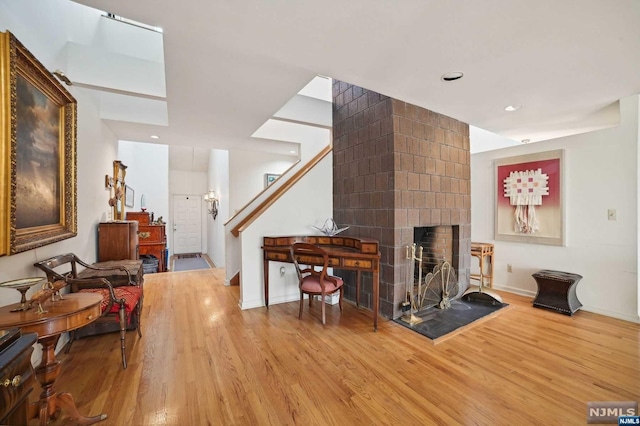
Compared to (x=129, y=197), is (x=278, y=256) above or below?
below

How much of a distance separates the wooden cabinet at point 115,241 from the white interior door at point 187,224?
5762 mm

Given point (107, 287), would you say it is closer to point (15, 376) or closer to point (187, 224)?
point (15, 376)

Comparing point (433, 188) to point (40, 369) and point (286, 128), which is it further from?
point (40, 369)

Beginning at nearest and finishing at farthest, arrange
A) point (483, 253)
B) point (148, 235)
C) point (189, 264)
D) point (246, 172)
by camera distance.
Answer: point (483, 253) < point (148, 235) < point (246, 172) < point (189, 264)

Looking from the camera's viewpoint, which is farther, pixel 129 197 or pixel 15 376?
pixel 129 197

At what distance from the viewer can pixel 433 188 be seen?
10.8ft

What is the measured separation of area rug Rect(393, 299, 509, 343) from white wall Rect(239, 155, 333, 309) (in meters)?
1.51

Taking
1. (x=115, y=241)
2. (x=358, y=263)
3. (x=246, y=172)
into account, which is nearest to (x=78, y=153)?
(x=115, y=241)

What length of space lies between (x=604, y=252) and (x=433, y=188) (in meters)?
2.09

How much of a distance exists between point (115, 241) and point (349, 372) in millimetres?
3301

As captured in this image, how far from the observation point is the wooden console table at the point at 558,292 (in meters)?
3.12

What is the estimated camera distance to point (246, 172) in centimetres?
587

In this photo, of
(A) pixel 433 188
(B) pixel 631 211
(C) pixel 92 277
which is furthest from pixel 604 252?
(C) pixel 92 277

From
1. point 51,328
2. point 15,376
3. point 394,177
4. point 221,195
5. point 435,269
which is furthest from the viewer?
point 221,195
